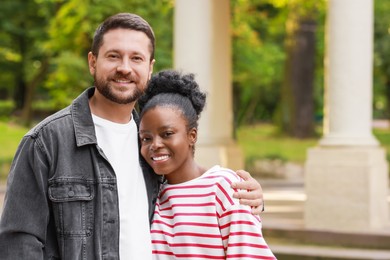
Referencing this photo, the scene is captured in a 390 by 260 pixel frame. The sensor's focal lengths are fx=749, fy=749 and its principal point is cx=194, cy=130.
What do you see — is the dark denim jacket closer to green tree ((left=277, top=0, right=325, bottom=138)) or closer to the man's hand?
the man's hand

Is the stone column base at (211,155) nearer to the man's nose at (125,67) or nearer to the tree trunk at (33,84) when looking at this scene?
the man's nose at (125,67)

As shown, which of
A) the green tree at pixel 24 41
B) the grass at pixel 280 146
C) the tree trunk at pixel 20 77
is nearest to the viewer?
the grass at pixel 280 146

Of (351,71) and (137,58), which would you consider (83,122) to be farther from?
(351,71)

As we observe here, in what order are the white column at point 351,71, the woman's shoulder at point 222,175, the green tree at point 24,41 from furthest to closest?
the green tree at point 24,41, the white column at point 351,71, the woman's shoulder at point 222,175

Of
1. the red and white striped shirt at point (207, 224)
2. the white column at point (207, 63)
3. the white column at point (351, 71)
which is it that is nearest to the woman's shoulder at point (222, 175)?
the red and white striped shirt at point (207, 224)

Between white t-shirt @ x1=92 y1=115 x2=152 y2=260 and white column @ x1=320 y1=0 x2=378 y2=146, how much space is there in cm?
835

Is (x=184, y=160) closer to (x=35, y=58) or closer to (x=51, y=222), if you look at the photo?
(x=51, y=222)

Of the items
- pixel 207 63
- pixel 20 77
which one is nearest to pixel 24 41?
pixel 20 77

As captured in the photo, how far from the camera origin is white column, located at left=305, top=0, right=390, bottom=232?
10.8 metres

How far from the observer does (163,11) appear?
2175 centimetres

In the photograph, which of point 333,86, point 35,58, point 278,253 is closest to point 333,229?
point 278,253

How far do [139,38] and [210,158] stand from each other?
978cm

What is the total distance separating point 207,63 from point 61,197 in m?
10.0

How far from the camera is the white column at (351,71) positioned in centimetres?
1116
